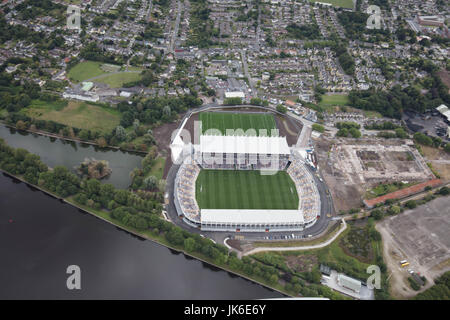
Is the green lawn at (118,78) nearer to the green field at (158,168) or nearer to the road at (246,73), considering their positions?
the road at (246,73)

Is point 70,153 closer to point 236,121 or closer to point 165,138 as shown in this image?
point 165,138

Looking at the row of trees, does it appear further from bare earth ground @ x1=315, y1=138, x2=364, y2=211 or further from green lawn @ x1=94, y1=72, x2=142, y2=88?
green lawn @ x1=94, y1=72, x2=142, y2=88

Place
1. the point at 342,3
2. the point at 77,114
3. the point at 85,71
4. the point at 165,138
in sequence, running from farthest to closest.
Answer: the point at 342,3 → the point at 85,71 → the point at 77,114 → the point at 165,138

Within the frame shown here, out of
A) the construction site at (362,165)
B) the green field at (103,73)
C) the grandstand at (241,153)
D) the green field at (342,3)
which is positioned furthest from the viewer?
the green field at (342,3)

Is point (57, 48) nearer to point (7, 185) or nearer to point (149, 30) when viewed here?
point (149, 30)

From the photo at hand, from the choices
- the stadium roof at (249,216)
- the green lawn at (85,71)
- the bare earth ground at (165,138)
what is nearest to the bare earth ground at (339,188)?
the stadium roof at (249,216)

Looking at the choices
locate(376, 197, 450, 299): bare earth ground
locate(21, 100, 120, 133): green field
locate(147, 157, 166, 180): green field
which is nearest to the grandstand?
locate(147, 157, 166, 180): green field

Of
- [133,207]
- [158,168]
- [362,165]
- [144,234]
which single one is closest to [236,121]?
[158,168]
